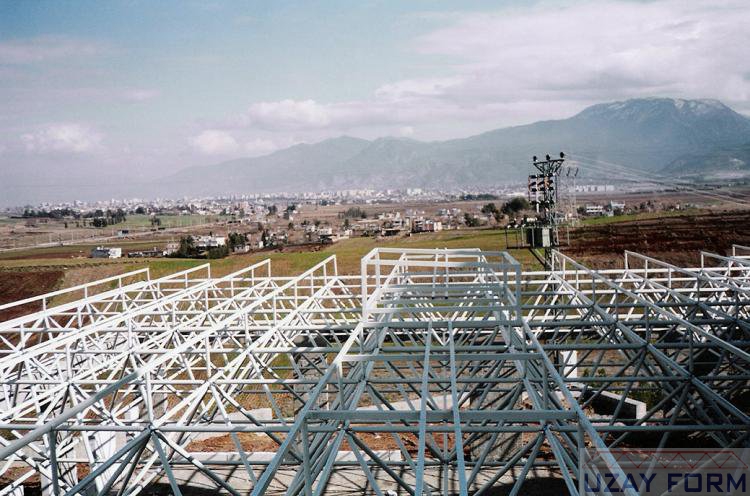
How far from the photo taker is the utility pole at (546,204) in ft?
76.2

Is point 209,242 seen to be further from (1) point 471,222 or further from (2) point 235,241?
(1) point 471,222

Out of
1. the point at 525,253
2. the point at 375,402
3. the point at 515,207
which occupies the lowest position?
the point at 525,253

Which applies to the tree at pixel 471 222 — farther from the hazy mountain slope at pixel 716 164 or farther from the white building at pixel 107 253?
the hazy mountain slope at pixel 716 164

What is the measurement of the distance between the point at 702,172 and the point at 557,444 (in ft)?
453

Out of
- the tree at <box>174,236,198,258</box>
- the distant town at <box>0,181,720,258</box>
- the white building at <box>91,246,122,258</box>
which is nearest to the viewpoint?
the white building at <box>91,246,122,258</box>

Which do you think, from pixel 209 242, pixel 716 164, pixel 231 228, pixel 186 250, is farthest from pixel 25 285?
pixel 716 164

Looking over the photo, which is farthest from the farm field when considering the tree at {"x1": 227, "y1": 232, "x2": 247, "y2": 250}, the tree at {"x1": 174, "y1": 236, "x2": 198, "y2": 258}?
the tree at {"x1": 227, "y1": 232, "x2": 247, "y2": 250}

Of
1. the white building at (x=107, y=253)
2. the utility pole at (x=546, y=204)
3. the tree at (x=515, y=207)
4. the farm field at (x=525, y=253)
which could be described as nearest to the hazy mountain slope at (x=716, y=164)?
the tree at (x=515, y=207)

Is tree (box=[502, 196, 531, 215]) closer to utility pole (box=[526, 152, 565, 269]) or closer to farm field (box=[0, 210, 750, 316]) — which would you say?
farm field (box=[0, 210, 750, 316])

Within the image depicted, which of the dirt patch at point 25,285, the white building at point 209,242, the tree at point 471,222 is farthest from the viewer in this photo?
the tree at point 471,222

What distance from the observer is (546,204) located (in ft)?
77.6

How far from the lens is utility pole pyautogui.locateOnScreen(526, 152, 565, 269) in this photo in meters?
23.2

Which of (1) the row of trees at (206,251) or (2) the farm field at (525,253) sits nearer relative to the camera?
(2) the farm field at (525,253)

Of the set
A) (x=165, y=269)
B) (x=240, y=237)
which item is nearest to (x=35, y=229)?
(x=240, y=237)
